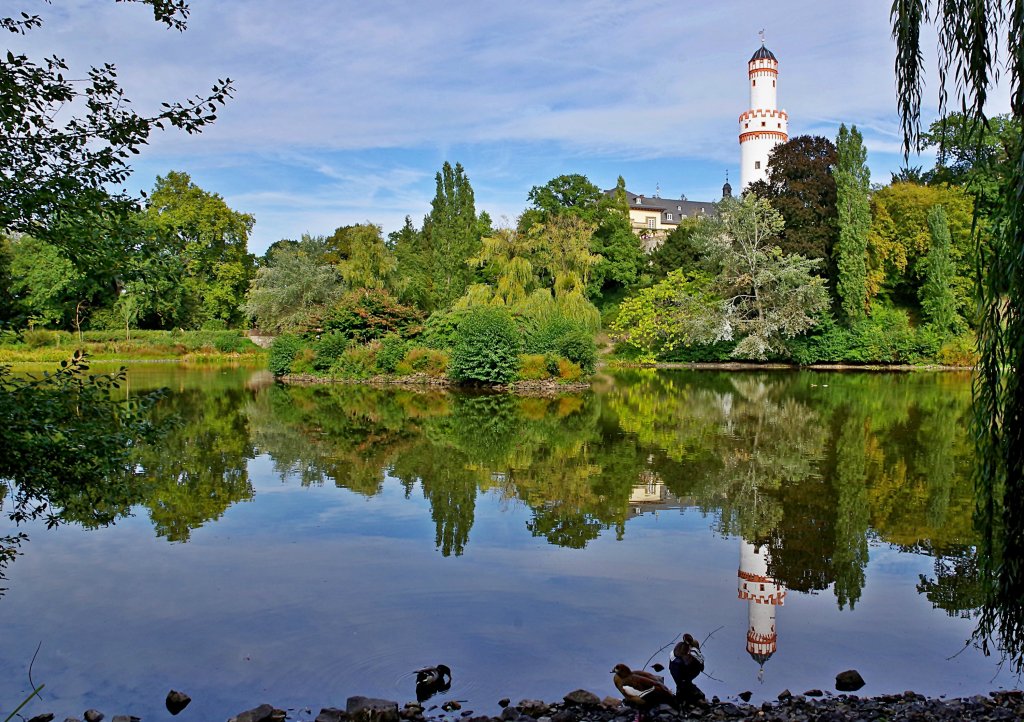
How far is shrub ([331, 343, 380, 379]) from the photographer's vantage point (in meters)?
31.4

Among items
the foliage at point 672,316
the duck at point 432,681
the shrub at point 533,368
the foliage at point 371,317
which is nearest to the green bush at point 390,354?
the foliage at point 371,317

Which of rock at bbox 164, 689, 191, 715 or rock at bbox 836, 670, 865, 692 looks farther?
rock at bbox 836, 670, 865, 692

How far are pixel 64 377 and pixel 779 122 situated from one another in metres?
49.6

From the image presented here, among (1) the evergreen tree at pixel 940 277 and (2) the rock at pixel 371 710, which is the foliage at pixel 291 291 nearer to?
(1) the evergreen tree at pixel 940 277

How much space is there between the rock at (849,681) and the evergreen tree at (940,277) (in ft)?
124

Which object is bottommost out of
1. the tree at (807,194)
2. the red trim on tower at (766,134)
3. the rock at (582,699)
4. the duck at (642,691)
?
the rock at (582,699)

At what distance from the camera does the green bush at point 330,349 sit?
3225 centimetres

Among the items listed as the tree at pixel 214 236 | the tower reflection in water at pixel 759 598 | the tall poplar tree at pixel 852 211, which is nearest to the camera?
the tower reflection in water at pixel 759 598

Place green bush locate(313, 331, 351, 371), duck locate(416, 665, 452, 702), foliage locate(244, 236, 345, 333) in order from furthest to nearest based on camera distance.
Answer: foliage locate(244, 236, 345, 333)
green bush locate(313, 331, 351, 371)
duck locate(416, 665, 452, 702)

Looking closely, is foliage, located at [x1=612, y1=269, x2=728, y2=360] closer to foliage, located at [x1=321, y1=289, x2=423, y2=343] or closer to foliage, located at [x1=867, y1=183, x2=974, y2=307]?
foliage, located at [x1=867, y1=183, x2=974, y2=307]

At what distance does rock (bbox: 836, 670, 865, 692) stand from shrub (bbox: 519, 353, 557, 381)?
23.2 metres

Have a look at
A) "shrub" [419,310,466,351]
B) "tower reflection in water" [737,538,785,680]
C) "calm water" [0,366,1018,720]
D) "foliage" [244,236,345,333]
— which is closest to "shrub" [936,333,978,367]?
"shrub" [419,310,466,351]

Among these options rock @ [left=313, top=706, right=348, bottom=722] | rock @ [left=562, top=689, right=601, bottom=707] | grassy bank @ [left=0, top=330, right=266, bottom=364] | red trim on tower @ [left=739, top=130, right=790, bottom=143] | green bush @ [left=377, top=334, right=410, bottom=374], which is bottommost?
rock @ [left=313, top=706, right=348, bottom=722]

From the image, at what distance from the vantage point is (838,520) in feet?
33.0
